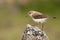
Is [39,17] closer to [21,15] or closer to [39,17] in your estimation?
[39,17]

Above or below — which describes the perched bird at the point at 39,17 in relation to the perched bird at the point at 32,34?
above

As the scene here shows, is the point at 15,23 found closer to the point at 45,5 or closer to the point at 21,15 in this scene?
the point at 21,15

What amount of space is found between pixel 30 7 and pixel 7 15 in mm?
1231

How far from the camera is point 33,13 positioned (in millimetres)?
10297

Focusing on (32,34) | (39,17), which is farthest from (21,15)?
(32,34)

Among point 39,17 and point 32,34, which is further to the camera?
point 39,17

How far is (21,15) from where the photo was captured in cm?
2231

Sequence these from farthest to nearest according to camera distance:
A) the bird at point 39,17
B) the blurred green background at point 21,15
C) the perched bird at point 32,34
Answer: the blurred green background at point 21,15, the bird at point 39,17, the perched bird at point 32,34

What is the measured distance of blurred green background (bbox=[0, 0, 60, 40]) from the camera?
1873cm

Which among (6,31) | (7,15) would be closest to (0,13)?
(7,15)

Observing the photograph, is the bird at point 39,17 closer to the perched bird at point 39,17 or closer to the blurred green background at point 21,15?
the perched bird at point 39,17

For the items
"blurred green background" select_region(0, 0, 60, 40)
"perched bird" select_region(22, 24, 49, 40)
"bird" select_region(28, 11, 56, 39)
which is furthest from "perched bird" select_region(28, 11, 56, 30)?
"blurred green background" select_region(0, 0, 60, 40)

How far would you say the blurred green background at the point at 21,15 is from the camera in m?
18.7

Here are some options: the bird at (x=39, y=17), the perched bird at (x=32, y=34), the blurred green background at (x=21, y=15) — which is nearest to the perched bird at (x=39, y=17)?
the bird at (x=39, y=17)
